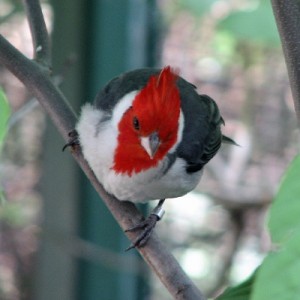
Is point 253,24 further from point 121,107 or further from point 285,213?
point 285,213

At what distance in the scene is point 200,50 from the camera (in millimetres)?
2900

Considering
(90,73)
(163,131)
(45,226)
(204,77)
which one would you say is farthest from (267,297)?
(204,77)

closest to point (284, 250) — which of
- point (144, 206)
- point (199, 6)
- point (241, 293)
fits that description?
point (241, 293)

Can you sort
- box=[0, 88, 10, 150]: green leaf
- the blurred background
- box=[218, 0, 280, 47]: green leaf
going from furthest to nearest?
the blurred background < box=[218, 0, 280, 47]: green leaf < box=[0, 88, 10, 150]: green leaf

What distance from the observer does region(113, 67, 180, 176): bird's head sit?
4.00ft

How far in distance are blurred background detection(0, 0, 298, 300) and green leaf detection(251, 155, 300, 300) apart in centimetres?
166

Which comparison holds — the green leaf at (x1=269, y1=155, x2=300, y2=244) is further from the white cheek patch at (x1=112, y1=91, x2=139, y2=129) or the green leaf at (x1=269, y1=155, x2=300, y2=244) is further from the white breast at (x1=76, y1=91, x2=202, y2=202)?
the white cheek patch at (x1=112, y1=91, x2=139, y2=129)

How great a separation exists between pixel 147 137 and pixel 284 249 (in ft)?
2.70

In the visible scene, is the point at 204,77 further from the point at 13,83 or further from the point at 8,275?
the point at 8,275

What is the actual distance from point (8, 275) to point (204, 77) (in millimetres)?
1164

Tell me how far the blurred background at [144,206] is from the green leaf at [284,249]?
1.66m

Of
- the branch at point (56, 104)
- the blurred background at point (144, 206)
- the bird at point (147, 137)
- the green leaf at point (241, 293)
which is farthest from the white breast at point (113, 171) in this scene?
the blurred background at point (144, 206)

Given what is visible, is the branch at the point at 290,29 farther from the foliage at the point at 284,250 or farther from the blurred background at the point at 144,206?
the blurred background at the point at 144,206

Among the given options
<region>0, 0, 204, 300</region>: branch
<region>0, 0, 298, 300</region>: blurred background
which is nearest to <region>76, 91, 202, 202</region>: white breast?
<region>0, 0, 204, 300</region>: branch
